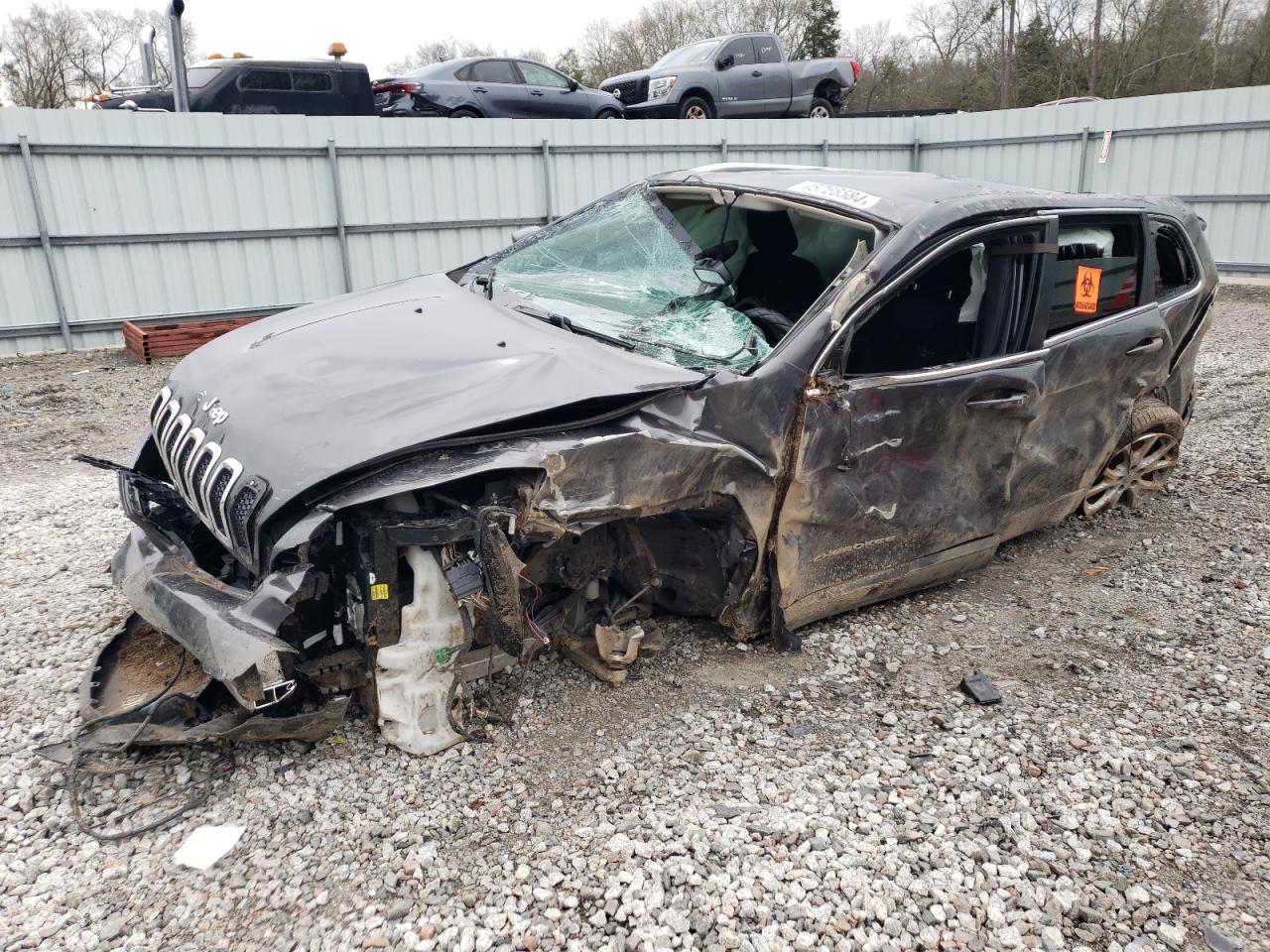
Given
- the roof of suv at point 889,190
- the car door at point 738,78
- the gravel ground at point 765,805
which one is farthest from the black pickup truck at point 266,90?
the roof of suv at point 889,190

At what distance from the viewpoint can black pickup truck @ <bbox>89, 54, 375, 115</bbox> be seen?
10.9m

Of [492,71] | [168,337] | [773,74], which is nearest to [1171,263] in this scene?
[168,337]

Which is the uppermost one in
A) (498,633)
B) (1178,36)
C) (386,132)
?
(1178,36)

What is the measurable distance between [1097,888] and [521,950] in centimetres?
141

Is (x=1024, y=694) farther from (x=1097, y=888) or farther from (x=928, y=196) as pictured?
(x=928, y=196)

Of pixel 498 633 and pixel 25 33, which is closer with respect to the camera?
pixel 498 633

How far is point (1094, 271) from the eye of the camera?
3.84m

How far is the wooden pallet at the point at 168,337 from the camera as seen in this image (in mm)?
8922

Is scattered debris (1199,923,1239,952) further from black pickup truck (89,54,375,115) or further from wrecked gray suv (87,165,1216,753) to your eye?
black pickup truck (89,54,375,115)

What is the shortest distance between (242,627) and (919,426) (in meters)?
2.28

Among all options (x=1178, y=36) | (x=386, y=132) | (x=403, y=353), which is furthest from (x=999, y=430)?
(x=1178, y=36)

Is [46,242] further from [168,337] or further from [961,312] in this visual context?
[961,312]

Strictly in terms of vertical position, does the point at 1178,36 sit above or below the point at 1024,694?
above

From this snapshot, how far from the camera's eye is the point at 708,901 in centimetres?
218
